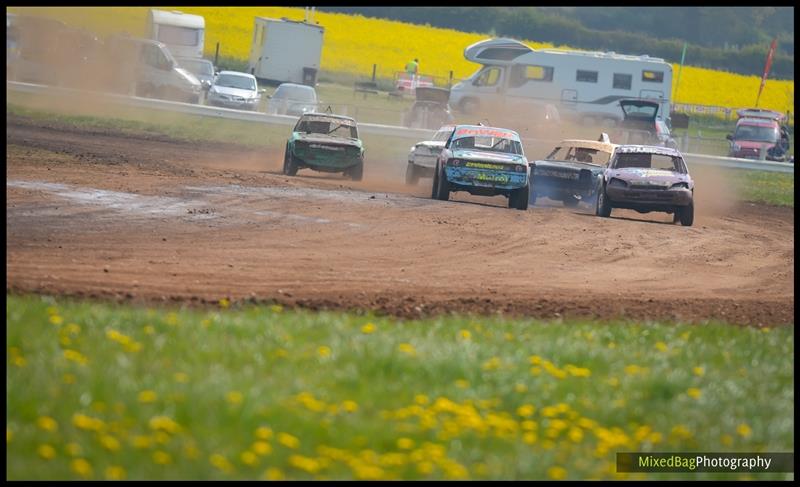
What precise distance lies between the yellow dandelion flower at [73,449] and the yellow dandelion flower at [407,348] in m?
2.73

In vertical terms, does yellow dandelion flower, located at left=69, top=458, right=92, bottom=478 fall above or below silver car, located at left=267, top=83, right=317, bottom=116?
above

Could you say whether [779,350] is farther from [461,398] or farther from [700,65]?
[700,65]

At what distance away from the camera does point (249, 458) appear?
18.8ft

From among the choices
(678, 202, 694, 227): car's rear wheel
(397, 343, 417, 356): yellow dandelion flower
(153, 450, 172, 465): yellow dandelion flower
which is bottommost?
(678, 202, 694, 227): car's rear wheel

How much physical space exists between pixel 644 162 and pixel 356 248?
8986mm

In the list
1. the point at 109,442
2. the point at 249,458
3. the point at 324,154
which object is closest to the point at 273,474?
the point at 249,458

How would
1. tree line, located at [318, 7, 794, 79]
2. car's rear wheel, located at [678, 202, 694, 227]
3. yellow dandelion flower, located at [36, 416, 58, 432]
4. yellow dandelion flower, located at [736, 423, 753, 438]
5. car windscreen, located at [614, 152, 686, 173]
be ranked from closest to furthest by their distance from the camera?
yellow dandelion flower, located at [36, 416, 58, 432] → yellow dandelion flower, located at [736, 423, 753, 438] → car's rear wheel, located at [678, 202, 694, 227] → car windscreen, located at [614, 152, 686, 173] → tree line, located at [318, 7, 794, 79]

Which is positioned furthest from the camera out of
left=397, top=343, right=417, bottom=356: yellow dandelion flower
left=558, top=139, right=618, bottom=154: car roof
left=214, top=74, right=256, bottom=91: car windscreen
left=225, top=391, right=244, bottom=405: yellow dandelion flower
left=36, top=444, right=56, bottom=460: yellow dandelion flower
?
left=214, top=74, right=256, bottom=91: car windscreen

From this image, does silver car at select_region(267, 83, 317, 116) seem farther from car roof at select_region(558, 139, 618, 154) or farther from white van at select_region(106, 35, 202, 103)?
car roof at select_region(558, 139, 618, 154)

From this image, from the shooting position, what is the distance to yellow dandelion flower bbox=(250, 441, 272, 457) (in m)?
5.85

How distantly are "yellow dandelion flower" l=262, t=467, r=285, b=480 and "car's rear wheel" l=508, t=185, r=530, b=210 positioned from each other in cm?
1594

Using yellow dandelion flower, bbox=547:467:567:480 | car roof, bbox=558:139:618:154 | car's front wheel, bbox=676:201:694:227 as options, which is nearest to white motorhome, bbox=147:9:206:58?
car roof, bbox=558:139:618:154

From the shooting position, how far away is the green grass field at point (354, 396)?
5.84m

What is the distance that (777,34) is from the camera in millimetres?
97000
